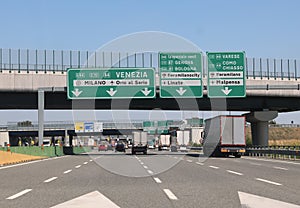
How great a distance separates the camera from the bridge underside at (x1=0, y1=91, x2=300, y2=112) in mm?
44438

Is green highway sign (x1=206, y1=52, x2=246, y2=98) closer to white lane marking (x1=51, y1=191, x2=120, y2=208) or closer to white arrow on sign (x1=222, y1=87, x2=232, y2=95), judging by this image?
white arrow on sign (x1=222, y1=87, x2=232, y2=95)

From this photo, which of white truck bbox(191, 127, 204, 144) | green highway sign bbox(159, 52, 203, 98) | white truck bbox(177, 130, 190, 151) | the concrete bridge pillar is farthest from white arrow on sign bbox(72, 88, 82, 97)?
white truck bbox(191, 127, 204, 144)

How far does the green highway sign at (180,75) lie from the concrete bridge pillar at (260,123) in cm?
1412

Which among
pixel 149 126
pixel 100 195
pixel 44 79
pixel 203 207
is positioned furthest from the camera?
pixel 149 126

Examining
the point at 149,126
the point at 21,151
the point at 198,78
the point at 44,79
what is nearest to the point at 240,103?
the point at 198,78

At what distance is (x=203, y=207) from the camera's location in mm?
9242

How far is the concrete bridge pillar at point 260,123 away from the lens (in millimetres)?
51531

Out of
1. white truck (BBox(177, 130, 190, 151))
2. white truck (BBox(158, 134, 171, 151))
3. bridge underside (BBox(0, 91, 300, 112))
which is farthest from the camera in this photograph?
white truck (BBox(177, 130, 190, 151))

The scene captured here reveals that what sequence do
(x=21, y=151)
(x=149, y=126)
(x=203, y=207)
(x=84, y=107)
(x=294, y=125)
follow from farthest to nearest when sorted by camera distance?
(x=294, y=125), (x=149, y=126), (x=84, y=107), (x=21, y=151), (x=203, y=207)

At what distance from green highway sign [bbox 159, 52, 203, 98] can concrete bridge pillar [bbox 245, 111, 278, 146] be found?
14.1 metres

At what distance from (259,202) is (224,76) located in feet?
98.2

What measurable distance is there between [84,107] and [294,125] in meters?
83.0

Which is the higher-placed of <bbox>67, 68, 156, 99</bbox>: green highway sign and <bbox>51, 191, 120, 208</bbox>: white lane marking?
<bbox>67, 68, 156, 99</bbox>: green highway sign

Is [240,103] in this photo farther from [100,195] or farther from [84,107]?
[100,195]
